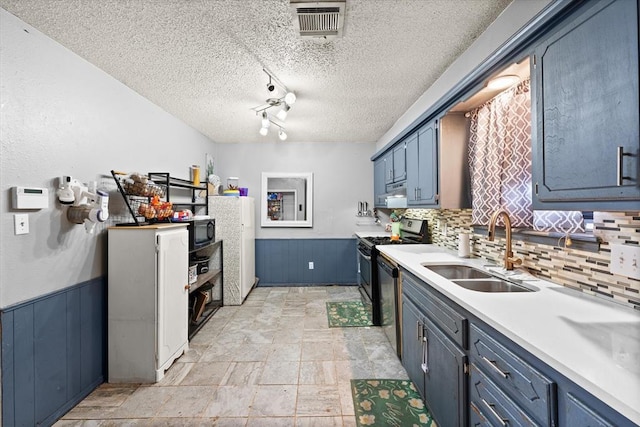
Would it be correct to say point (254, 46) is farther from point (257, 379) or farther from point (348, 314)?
point (348, 314)

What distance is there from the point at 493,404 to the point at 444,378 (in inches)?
16.8

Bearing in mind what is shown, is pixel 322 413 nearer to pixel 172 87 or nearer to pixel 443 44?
pixel 443 44

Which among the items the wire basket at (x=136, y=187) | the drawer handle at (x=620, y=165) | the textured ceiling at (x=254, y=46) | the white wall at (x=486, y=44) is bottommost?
the drawer handle at (x=620, y=165)

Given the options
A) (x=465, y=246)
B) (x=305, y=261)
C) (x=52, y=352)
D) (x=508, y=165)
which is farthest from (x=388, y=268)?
(x=52, y=352)

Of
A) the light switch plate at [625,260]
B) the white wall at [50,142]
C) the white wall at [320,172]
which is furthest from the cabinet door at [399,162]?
the white wall at [50,142]

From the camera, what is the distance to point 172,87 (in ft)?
8.36

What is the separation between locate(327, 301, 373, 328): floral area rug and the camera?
3172 millimetres

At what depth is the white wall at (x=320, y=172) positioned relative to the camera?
4.71 metres

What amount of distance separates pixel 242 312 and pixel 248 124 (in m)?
2.53

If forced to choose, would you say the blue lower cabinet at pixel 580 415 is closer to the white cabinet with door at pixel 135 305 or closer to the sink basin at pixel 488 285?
the sink basin at pixel 488 285

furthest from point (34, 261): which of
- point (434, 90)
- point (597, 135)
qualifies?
point (434, 90)

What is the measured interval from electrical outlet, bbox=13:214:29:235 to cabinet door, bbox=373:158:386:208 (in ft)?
12.0

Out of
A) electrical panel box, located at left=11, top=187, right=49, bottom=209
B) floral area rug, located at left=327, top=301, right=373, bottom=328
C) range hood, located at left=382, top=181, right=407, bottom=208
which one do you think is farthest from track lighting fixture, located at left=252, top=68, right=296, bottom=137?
floral area rug, located at left=327, top=301, right=373, bottom=328

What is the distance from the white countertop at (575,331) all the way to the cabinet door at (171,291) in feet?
6.71
